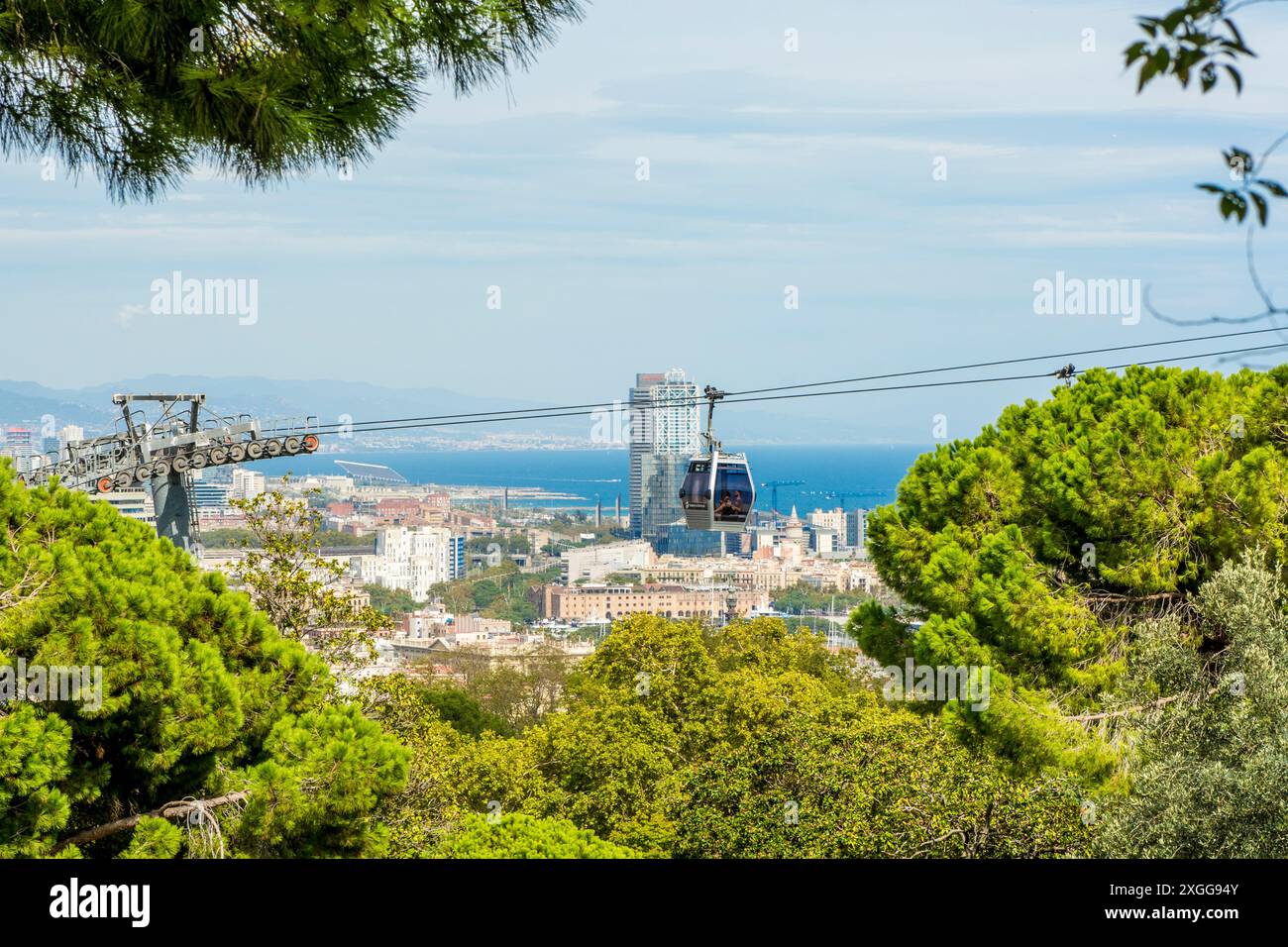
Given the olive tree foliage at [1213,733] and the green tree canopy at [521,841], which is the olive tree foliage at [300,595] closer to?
the green tree canopy at [521,841]

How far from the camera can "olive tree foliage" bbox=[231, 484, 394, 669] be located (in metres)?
9.62

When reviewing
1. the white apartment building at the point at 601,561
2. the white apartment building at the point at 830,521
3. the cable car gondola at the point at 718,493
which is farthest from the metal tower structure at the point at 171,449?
the white apartment building at the point at 830,521

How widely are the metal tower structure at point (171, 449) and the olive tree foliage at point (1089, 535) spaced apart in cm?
637

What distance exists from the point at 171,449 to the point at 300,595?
3.82 metres

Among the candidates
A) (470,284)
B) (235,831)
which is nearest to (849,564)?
(470,284)

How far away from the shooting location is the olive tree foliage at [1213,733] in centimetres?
557

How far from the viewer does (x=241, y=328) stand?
113 m

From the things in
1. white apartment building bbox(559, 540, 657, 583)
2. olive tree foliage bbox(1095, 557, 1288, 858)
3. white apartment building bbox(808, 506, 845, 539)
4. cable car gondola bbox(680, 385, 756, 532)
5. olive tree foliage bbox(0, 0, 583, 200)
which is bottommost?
white apartment building bbox(559, 540, 657, 583)

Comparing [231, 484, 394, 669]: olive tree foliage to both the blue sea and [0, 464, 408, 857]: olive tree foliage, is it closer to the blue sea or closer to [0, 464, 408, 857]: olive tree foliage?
[0, 464, 408, 857]: olive tree foliage

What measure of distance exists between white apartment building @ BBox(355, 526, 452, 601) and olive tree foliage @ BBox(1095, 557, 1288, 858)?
57.5m

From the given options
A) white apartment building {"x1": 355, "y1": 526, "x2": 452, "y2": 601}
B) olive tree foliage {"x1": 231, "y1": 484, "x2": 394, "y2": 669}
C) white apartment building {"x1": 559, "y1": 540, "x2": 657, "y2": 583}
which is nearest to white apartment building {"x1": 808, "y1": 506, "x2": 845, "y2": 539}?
white apartment building {"x1": 559, "y1": 540, "x2": 657, "y2": 583}
